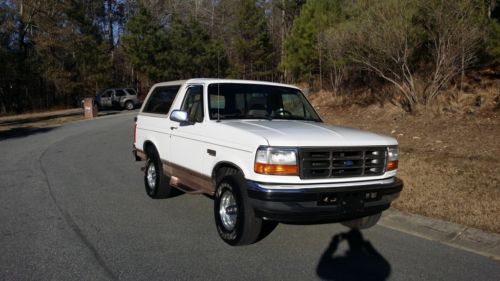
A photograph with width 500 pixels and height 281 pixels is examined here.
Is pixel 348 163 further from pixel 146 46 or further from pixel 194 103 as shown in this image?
pixel 146 46

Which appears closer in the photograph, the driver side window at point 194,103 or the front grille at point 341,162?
the front grille at point 341,162

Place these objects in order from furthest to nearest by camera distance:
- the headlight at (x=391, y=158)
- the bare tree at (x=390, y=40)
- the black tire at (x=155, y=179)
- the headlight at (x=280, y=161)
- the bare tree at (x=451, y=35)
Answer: the bare tree at (x=390, y=40) → the bare tree at (x=451, y=35) → the black tire at (x=155, y=179) → the headlight at (x=391, y=158) → the headlight at (x=280, y=161)

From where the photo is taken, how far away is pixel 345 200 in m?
4.40

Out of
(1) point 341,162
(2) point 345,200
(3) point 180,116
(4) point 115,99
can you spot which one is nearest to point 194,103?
(3) point 180,116

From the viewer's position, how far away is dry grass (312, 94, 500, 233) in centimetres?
588

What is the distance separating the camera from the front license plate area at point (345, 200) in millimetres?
4301

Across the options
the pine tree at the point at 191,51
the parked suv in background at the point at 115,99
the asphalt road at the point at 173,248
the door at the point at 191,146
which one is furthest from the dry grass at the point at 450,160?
the pine tree at the point at 191,51

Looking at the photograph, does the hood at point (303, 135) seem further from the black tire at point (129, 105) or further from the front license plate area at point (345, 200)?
the black tire at point (129, 105)

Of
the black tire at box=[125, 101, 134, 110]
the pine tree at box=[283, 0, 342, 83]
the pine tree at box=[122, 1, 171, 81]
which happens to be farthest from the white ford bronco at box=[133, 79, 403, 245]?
the pine tree at box=[122, 1, 171, 81]

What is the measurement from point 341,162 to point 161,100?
353 cm

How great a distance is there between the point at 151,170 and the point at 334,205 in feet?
11.9

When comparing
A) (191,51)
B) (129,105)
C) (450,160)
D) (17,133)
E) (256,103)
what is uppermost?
(191,51)

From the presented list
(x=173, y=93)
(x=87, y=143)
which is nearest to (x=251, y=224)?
(x=173, y=93)

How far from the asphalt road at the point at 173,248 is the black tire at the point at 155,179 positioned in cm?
15
